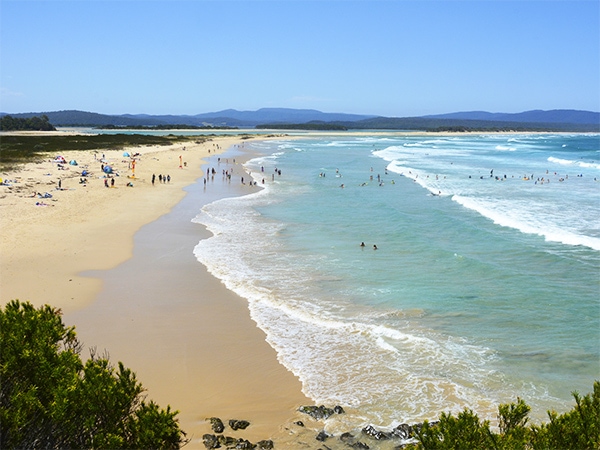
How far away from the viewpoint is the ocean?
399 inches

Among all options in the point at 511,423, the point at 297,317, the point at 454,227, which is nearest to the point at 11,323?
the point at 511,423

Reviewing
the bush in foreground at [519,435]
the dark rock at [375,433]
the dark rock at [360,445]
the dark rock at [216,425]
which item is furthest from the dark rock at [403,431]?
the bush in foreground at [519,435]

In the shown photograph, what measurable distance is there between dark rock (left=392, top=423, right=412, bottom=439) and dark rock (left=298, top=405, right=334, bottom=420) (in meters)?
1.17

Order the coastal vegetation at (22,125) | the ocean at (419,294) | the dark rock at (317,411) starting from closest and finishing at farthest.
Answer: the dark rock at (317,411) → the ocean at (419,294) → the coastal vegetation at (22,125)

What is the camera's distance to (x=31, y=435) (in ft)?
17.3

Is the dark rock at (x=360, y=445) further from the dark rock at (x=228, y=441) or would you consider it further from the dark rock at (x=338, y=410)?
the dark rock at (x=228, y=441)

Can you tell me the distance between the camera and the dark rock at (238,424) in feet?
28.3

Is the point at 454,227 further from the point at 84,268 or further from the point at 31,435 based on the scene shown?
the point at 31,435

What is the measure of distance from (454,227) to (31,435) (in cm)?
2149

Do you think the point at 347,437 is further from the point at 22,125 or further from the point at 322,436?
the point at 22,125

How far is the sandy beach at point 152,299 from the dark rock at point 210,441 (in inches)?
5.3

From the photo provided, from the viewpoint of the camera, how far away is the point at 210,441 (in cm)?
812

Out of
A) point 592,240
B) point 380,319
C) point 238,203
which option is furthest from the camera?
point 238,203

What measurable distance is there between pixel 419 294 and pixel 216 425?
8.03 meters
